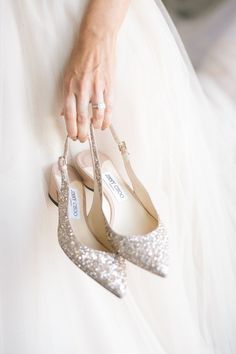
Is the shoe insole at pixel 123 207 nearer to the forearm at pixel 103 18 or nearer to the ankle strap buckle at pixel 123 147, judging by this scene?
the ankle strap buckle at pixel 123 147

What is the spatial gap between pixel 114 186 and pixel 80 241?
118 millimetres

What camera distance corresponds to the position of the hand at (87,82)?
23.2 inches

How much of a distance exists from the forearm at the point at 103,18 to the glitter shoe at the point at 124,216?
0.14 meters

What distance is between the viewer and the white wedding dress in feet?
1.89

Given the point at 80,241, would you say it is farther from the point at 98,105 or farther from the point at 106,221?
the point at 98,105

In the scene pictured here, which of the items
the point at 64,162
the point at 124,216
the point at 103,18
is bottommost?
the point at 124,216

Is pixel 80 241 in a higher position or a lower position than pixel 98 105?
lower

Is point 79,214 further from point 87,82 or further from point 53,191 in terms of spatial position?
point 87,82

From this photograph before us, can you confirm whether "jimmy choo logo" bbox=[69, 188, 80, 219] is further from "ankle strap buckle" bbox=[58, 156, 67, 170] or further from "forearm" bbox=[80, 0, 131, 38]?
"forearm" bbox=[80, 0, 131, 38]

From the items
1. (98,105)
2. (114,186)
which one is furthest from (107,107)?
(114,186)

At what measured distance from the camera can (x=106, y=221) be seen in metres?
0.57

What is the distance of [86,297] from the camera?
0.61 m

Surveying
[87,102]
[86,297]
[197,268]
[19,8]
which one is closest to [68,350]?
[86,297]

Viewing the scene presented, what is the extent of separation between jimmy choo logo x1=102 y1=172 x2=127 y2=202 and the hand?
0.09 metres
